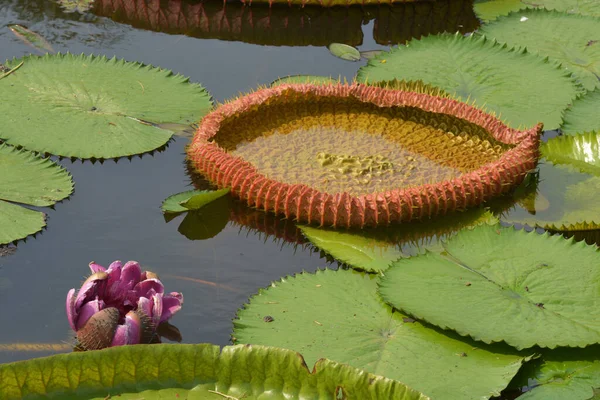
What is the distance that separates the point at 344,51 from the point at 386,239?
176 cm

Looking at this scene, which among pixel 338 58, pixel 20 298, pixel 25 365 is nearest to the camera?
pixel 25 365

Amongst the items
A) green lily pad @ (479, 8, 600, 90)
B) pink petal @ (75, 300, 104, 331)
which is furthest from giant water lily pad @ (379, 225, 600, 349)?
green lily pad @ (479, 8, 600, 90)

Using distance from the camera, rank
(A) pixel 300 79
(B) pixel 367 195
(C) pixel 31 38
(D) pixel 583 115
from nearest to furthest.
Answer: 1. (B) pixel 367 195
2. (D) pixel 583 115
3. (A) pixel 300 79
4. (C) pixel 31 38

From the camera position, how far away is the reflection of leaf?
Answer: 10.5ft

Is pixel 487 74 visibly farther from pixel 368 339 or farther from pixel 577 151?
pixel 368 339

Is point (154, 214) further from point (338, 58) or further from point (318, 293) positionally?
point (338, 58)

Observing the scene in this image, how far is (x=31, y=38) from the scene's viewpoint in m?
4.58

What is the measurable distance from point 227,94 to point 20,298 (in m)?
1.66

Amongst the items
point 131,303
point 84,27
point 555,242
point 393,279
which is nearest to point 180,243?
point 131,303

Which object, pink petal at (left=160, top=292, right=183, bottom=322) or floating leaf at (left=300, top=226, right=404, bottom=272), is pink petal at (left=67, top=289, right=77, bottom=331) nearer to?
pink petal at (left=160, top=292, right=183, bottom=322)

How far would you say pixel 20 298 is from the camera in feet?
9.00

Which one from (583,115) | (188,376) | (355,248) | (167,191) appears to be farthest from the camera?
(583,115)

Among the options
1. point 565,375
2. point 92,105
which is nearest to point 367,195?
point 565,375

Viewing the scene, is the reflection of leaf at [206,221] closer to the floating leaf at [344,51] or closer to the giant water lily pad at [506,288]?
the giant water lily pad at [506,288]
